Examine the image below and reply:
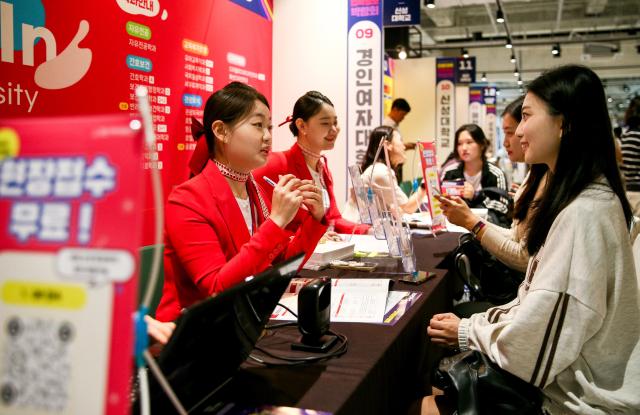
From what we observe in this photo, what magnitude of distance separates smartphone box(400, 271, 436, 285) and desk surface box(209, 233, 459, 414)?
3 cm

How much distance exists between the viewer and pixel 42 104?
2.41 meters

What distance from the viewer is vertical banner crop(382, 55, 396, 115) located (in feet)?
31.1

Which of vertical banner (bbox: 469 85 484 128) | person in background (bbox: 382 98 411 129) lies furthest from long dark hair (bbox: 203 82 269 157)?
vertical banner (bbox: 469 85 484 128)

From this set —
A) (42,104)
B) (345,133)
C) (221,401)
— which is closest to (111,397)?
(221,401)

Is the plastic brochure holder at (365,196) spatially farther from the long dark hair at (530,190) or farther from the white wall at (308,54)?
the white wall at (308,54)

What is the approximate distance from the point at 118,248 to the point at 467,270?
2374 mm

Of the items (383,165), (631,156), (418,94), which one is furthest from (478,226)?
(418,94)

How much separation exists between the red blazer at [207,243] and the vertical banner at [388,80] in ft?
25.5

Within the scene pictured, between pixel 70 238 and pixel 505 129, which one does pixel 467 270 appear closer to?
pixel 505 129

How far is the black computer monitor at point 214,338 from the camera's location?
Result: 0.86 metres

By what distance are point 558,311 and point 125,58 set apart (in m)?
2.39

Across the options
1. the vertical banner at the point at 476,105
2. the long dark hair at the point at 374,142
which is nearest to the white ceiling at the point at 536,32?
the vertical banner at the point at 476,105

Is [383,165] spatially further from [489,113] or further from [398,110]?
[489,113]

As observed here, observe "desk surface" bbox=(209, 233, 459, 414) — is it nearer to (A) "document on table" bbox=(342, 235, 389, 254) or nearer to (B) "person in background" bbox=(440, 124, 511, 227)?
(A) "document on table" bbox=(342, 235, 389, 254)
